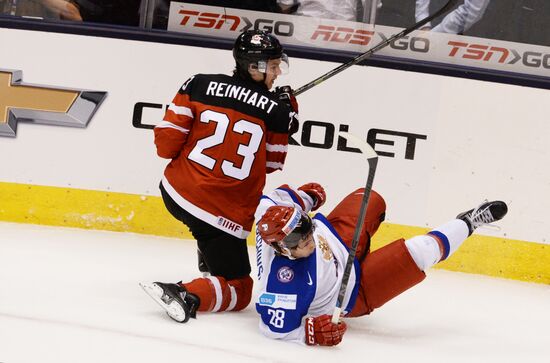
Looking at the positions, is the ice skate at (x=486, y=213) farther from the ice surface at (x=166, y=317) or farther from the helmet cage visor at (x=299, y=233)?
the helmet cage visor at (x=299, y=233)

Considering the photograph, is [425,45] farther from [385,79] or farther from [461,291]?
[461,291]

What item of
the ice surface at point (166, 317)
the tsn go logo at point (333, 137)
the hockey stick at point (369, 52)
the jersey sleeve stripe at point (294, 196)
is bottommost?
the ice surface at point (166, 317)

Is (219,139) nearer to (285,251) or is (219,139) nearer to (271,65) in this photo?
(271,65)

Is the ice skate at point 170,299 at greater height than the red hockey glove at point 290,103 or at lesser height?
lesser

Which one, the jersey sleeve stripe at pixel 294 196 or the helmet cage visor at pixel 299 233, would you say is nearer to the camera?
the helmet cage visor at pixel 299 233

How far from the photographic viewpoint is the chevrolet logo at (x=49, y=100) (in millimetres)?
5031

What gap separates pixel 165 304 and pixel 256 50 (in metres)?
0.97

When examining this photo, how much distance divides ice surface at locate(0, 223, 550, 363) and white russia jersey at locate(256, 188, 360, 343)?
0.24 feet

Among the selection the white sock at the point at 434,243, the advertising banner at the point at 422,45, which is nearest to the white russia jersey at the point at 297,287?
the white sock at the point at 434,243

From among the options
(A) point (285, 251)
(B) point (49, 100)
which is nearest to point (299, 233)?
(A) point (285, 251)

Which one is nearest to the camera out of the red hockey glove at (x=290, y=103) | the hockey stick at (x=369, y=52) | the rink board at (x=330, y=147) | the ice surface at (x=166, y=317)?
the ice surface at (x=166, y=317)

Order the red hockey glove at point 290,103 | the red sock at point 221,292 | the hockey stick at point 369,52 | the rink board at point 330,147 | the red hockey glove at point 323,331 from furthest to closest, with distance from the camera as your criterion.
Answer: the rink board at point 330,147, the hockey stick at point 369,52, the red hockey glove at point 290,103, the red sock at point 221,292, the red hockey glove at point 323,331

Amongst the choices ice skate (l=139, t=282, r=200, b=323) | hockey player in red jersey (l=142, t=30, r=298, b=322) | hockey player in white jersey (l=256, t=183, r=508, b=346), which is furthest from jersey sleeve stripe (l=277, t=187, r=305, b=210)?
ice skate (l=139, t=282, r=200, b=323)

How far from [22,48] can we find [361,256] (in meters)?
2.19
